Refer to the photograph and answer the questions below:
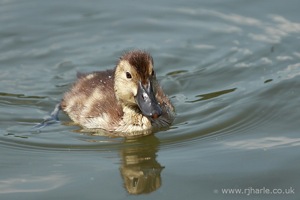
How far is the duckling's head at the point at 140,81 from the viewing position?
20.1ft

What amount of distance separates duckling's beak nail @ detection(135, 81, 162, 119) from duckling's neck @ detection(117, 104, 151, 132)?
327 millimetres

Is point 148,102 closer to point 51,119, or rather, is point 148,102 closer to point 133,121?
point 133,121

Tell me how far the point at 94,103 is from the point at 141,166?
121 centimetres

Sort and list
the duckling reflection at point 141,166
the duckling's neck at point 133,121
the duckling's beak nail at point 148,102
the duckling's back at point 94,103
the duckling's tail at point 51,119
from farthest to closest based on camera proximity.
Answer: the duckling's tail at point 51,119, the duckling's back at point 94,103, the duckling's neck at point 133,121, the duckling's beak nail at point 148,102, the duckling reflection at point 141,166

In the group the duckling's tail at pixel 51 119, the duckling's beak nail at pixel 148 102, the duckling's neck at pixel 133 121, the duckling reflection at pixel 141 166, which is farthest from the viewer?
the duckling's tail at pixel 51 119

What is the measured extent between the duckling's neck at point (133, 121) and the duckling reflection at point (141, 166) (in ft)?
0.56

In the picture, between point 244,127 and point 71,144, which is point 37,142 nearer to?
point 71,144

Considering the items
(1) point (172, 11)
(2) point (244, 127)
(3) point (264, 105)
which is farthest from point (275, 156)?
(1) point (172, 11)

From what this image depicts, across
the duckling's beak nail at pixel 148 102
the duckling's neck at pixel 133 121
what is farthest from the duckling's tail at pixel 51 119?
the duckling's beak nail at pixel 148 102

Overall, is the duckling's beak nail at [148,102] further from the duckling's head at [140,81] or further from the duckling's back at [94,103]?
the duckling's back at [94,103]

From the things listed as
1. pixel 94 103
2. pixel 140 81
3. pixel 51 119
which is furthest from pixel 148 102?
pixel 51 119

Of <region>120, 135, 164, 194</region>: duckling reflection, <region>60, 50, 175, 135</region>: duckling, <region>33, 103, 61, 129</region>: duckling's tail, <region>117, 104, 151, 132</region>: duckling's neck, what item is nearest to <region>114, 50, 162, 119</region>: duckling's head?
<region>60, 50, 175, 135</region>: duckling

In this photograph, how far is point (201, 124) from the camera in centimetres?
658

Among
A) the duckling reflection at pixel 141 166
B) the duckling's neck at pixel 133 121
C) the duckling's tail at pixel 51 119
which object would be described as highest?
the duckling's tail at pixel 51 119
